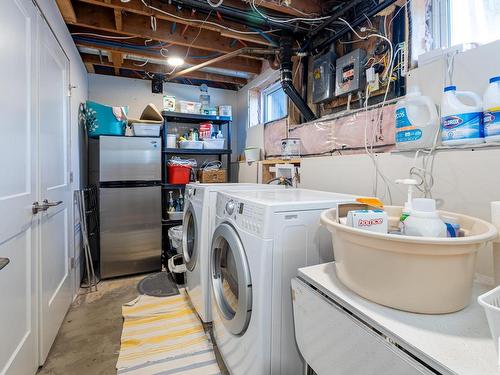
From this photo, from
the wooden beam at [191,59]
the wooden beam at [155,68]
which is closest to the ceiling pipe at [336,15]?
the wooden beam at [191,59]

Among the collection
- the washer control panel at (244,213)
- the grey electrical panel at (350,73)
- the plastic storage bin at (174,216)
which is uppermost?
the grey electrical panel at (350,73)

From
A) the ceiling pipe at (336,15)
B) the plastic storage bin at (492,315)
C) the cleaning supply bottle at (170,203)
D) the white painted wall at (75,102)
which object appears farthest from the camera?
the cleaning supply bottle at (170,203)

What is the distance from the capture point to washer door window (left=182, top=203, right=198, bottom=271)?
194 cm

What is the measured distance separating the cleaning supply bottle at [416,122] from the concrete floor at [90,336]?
6.63 feet

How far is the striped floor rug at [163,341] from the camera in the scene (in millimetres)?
1553

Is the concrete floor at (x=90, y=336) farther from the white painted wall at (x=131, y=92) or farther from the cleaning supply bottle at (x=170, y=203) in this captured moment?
the white painted wall at (x=131, y=92)

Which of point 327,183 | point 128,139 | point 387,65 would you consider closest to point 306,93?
point 387,65

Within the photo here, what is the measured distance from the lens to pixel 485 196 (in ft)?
3.13

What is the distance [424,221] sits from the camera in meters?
0.77

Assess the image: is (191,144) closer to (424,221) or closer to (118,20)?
(118,20)

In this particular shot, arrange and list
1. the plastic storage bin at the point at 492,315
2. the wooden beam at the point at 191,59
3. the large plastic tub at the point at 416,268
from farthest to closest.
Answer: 1. the wooden beam at the point at 191,59
2. the large plastic tub at the point at 416,268
3. the plastic storage bin at the point at 492,315

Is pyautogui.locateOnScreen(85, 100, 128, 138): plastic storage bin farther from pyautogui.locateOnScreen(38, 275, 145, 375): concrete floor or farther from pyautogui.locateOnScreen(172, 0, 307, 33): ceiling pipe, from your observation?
pyautogui.locateOnScreen(38, 275, 145, 375): concrete floor

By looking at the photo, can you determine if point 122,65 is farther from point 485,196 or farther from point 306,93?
point 485,196

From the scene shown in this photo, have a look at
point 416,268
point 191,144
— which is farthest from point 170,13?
point 416,268
